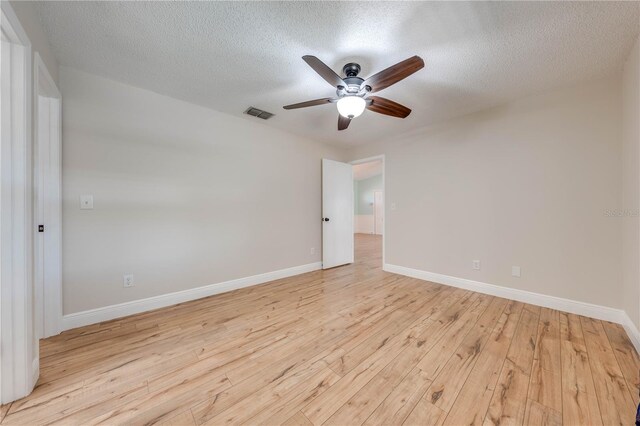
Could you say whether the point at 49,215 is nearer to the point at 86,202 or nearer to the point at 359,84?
the point at 86,202

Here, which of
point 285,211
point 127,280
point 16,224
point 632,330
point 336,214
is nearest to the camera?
point 16,224

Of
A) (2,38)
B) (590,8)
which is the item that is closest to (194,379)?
(2,38)

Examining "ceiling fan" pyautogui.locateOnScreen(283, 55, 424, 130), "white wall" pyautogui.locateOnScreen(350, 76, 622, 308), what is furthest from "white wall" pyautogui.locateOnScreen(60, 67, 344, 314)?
"white wall" pyautogui.locateOnScreen(350, 76, 622, 308)

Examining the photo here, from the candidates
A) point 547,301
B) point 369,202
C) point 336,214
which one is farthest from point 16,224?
point 369,202

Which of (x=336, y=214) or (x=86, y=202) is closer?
(x=86, y=202)

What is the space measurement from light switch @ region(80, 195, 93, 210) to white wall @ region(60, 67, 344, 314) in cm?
3

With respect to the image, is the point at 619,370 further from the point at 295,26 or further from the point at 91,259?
the point at 91,259

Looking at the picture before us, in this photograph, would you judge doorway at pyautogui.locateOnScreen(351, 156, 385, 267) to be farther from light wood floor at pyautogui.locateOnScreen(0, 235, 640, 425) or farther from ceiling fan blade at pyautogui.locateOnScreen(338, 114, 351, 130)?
light wood floor at pyautogui.locateOnScreen(0, 235, 640, 425)

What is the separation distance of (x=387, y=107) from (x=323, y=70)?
81 cm

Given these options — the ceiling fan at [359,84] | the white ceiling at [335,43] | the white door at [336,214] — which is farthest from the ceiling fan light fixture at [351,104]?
the white door at [336,214]

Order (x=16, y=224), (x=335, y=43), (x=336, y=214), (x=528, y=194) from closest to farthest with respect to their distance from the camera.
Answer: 1. (x=16, y=224)
2. (x=335, y=43)
3. (x=528, y=194)
4. (x=336, y=214)

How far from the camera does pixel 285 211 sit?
3.63m

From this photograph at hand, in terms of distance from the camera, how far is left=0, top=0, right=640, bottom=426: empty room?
4.24 feet

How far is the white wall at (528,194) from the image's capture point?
7.22 ft
